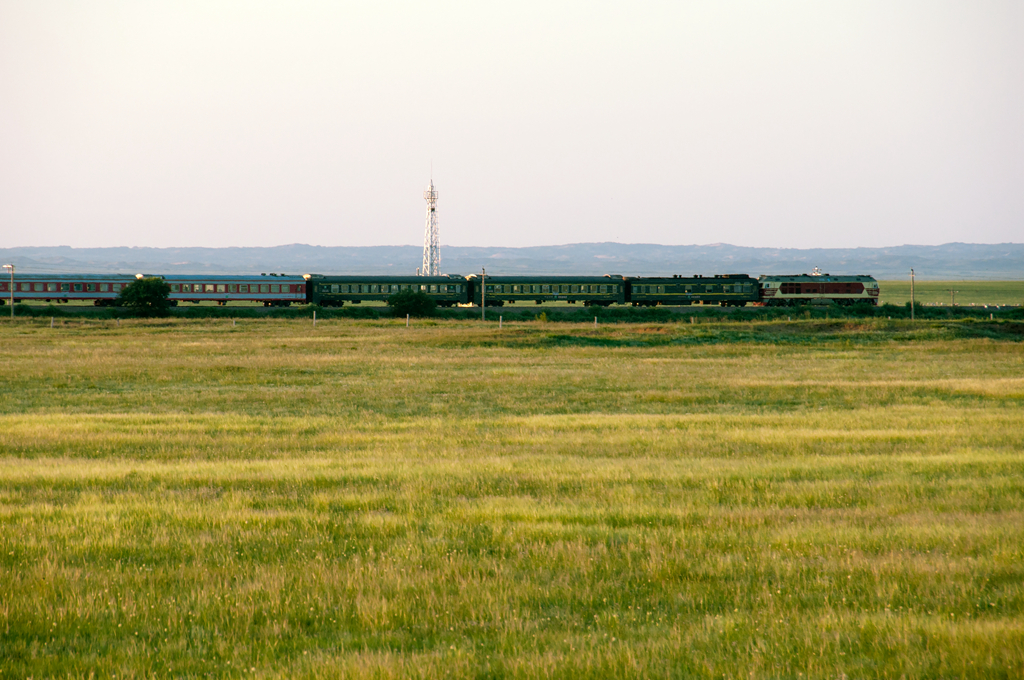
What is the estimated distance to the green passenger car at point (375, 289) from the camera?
301 feet

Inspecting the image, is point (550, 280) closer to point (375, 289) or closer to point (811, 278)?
point (375, 289)

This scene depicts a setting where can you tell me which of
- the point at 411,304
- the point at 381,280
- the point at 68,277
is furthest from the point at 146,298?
the point at 411,304

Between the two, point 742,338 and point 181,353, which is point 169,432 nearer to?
point 181,353

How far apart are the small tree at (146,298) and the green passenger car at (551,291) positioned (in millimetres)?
29445

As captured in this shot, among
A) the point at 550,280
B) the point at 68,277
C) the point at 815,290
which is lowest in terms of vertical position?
the point at 815,290

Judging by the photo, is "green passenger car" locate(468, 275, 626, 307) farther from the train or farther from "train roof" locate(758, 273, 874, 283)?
"train roof" locate(758, 273, 874, 283)

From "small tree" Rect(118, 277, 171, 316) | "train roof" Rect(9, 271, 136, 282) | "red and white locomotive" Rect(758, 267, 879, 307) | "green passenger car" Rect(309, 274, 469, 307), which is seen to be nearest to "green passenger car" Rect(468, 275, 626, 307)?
"green passenger car" Rect(309, 274, 469, 307)

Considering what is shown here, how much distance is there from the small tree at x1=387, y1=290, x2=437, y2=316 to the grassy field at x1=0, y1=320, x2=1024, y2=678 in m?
60.0

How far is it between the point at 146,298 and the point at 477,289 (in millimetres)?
31378

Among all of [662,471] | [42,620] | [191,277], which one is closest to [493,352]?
[662,471]

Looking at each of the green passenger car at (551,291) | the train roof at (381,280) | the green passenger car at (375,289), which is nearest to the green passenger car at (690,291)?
the green passenger car at (551,291)

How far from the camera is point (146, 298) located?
3167 inches

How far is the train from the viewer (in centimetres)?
8969

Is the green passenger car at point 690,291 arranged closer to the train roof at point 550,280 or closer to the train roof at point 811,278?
the train roof at point 550,280
